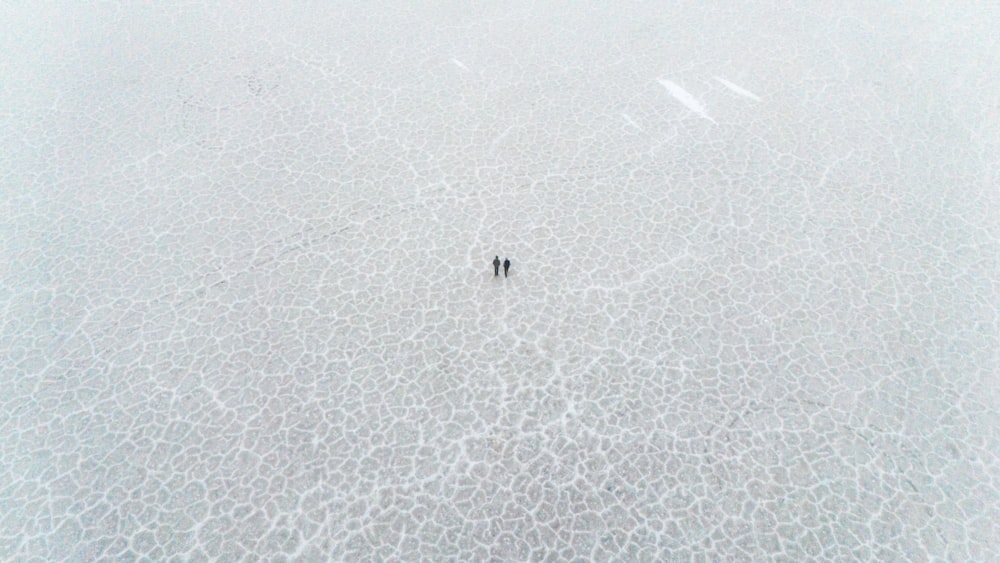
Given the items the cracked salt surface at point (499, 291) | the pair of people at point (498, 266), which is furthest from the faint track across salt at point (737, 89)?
the pair of people at point (498, 266)

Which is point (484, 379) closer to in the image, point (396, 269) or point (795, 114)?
point (396, 269)

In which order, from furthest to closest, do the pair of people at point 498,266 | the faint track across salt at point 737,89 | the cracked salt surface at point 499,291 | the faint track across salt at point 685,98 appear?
the faint track across salt at point 737,89, the faint track across salt at point 685,98, the pair of people at point 498,266, the cracked salt surface at point 499,291

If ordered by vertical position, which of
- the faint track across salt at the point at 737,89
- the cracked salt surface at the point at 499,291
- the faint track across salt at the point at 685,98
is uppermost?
the faint track across salt at the point at 737,89

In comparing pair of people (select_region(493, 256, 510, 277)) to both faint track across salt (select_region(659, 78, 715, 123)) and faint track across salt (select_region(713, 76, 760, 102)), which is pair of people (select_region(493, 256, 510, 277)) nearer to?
faint track across salt (select_region(659, 78, 715, 123))

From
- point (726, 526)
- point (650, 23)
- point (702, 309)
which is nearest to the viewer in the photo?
point (726, 526)

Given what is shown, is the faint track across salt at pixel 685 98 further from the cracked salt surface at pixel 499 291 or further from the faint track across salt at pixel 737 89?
the faint track across salt at pixel 737 89

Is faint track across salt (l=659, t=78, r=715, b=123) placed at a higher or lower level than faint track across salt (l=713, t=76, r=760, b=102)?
lower

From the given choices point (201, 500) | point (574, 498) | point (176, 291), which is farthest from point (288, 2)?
point (574, 498)

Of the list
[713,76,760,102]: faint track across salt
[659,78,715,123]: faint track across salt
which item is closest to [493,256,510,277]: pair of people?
[659,78,715,123]: faint track across salt
